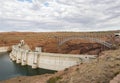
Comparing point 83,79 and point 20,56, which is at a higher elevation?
point 83,79

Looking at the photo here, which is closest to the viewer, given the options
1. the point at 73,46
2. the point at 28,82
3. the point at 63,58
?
the point at 28,82

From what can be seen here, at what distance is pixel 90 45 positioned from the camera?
129 metres

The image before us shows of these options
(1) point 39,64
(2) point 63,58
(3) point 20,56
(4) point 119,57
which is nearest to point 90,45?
(3) point 20,56

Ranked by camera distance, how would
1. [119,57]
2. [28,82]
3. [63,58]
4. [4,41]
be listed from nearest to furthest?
[119,57] → [28,82] → [63,58] → [4,41]

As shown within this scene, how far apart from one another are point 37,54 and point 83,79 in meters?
63.5

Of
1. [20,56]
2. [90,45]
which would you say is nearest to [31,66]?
[20,56]

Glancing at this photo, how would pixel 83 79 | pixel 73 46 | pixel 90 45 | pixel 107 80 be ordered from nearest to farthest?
pixel 107 80, pixel 83 79, pixel 90 45, pixel 73 46

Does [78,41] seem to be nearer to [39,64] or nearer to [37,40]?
[37,40]

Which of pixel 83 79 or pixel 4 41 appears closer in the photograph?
pixel 83 79

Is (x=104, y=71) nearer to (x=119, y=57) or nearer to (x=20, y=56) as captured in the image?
(x=119, y=57)

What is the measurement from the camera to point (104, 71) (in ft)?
73.4

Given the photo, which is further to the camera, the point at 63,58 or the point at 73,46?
the point at 73,46

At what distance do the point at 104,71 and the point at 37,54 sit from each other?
212ft

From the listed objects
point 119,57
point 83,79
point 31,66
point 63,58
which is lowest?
point 31,66
